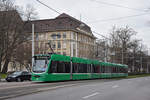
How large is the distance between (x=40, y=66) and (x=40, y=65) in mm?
105

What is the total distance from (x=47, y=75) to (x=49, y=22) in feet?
192

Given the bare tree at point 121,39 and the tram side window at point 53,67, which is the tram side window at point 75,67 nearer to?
the tram side window at point 53,67

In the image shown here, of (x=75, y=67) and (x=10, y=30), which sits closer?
(x=75, y=67)

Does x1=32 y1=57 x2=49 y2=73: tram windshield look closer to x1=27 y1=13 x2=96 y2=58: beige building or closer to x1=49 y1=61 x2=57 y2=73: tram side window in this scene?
x1=49 y1=61 x2=57 y2=73: tram side window

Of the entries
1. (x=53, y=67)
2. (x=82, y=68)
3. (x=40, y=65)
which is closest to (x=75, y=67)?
(x=82, y=68)

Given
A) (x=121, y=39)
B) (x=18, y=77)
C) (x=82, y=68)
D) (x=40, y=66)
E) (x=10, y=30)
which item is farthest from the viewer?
(x=121, y=39)

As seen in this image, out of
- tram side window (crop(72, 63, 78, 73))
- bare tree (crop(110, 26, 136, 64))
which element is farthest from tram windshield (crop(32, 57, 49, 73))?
bare tree (crop(110, 26, 136, 64))

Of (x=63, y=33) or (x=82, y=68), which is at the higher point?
(x=63, y=33)

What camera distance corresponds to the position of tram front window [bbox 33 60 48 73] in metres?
25.0

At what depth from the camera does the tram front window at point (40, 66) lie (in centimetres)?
2503

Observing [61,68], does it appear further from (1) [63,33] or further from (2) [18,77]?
(1) [63,33]

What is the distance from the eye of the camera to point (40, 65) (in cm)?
2538

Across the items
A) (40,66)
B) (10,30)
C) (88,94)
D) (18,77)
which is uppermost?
(10,30)

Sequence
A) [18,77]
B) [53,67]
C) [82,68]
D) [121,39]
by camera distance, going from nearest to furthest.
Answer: [53,67] < [18,77] < [82,68] < [121,39]
